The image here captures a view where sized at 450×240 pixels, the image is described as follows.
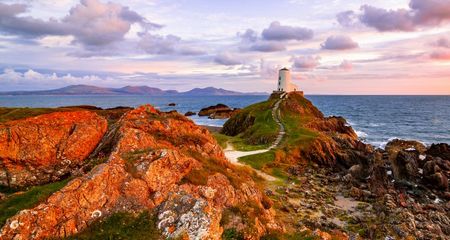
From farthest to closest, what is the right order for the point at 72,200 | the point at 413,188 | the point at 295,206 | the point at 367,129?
the point at 367,129
the point at 413,188
the point at 295,206
the point at 72,200

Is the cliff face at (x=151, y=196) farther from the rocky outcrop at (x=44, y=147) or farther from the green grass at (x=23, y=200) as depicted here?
the rocky outcrop at (x=44, y=147)

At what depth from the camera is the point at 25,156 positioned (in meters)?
23.9

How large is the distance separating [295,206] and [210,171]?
1341cm

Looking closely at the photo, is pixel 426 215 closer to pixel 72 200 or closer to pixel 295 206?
pixel 295 206

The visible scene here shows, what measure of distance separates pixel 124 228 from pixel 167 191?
353 cm

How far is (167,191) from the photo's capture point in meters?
19.6

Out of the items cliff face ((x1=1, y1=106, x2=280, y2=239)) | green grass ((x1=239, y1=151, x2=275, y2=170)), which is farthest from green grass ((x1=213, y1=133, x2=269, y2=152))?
cliff face ((x1=1, y1=106, x2=280, y2=239))

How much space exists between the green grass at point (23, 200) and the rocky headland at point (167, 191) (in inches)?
2.5

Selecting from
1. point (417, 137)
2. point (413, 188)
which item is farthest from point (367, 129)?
point (413, 188)

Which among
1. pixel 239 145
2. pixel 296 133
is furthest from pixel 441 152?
pixel 239 145

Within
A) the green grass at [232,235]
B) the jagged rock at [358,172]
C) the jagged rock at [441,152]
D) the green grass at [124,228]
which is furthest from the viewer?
the jagged rock at [441,152]

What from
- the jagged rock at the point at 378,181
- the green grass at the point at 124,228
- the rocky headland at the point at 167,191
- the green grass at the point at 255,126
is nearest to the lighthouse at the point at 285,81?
the green grass at the point at 255,126

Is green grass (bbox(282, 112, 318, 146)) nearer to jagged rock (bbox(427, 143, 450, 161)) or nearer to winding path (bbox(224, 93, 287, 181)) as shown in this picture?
winding path (bbox(224, 93, 287, 181))

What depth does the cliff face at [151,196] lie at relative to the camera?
16.3m
